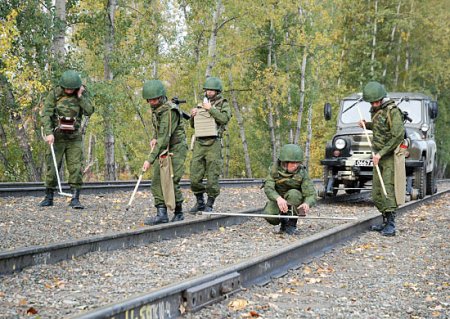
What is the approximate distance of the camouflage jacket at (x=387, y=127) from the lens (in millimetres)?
9860

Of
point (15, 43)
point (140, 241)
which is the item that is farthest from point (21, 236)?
point (15, 43)

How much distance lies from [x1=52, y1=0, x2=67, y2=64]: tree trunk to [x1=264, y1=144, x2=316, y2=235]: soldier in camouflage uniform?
12610mm

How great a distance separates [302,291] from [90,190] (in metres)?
8.80

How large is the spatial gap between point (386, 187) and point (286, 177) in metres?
1.92

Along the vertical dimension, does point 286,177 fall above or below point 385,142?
below

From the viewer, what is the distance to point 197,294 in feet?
16.7

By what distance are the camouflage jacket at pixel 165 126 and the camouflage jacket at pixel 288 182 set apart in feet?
4.92

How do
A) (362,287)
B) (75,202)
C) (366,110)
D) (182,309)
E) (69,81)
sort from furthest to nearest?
1. (366,110)
2. (75,202)
3. (69,81)
4. (362,287)
5. (182,309)

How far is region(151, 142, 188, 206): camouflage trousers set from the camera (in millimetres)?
9562

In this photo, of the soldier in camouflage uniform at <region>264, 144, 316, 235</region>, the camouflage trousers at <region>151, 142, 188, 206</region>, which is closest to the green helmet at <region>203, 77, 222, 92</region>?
the camouflage trousers at <region>151, 142, 188, 206</region>

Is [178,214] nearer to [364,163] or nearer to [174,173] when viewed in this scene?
[174,173]

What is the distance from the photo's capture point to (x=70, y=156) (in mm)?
11352

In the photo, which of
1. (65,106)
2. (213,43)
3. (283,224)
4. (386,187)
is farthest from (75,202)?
(213,43)

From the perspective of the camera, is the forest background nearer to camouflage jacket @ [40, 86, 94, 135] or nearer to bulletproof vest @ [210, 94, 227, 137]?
camouflage jacket @ [40, 86, 94, 135]
